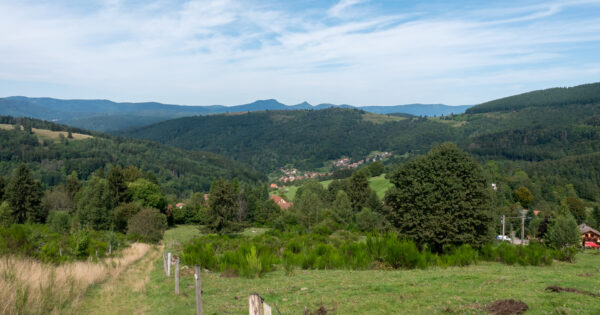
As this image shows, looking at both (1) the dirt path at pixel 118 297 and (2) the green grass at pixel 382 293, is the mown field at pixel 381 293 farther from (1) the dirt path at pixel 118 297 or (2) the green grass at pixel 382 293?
(1) the dirt path at pixel 118 297

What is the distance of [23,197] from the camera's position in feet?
164

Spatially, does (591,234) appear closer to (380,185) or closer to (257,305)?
(380,185)

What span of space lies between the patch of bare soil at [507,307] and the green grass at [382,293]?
6.4 inches

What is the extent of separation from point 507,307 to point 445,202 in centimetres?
1155

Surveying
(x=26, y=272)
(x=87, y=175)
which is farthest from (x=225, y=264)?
(x=87, y=175)

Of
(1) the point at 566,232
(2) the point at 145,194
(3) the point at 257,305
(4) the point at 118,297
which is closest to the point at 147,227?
(2) the point at 145,194

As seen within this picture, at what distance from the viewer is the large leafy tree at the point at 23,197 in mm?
49188

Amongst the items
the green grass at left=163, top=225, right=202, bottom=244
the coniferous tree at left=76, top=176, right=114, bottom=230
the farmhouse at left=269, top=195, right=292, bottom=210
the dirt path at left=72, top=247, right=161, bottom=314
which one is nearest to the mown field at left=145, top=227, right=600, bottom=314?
the dirt path at left=72, top=247, right=161, bottom=314

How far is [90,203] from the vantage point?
4850cm

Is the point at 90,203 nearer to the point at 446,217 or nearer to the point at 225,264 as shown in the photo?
the point at 225,264

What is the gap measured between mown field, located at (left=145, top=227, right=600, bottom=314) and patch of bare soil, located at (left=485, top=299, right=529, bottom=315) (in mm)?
149

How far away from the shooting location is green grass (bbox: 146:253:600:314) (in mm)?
7438

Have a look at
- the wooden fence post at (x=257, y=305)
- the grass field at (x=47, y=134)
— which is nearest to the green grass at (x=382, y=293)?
the wooden fence post at (x=257, y=305)

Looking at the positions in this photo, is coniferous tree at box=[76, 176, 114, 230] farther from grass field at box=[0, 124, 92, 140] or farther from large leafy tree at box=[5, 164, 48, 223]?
grass field at box=[0, 124, 92, 140]
